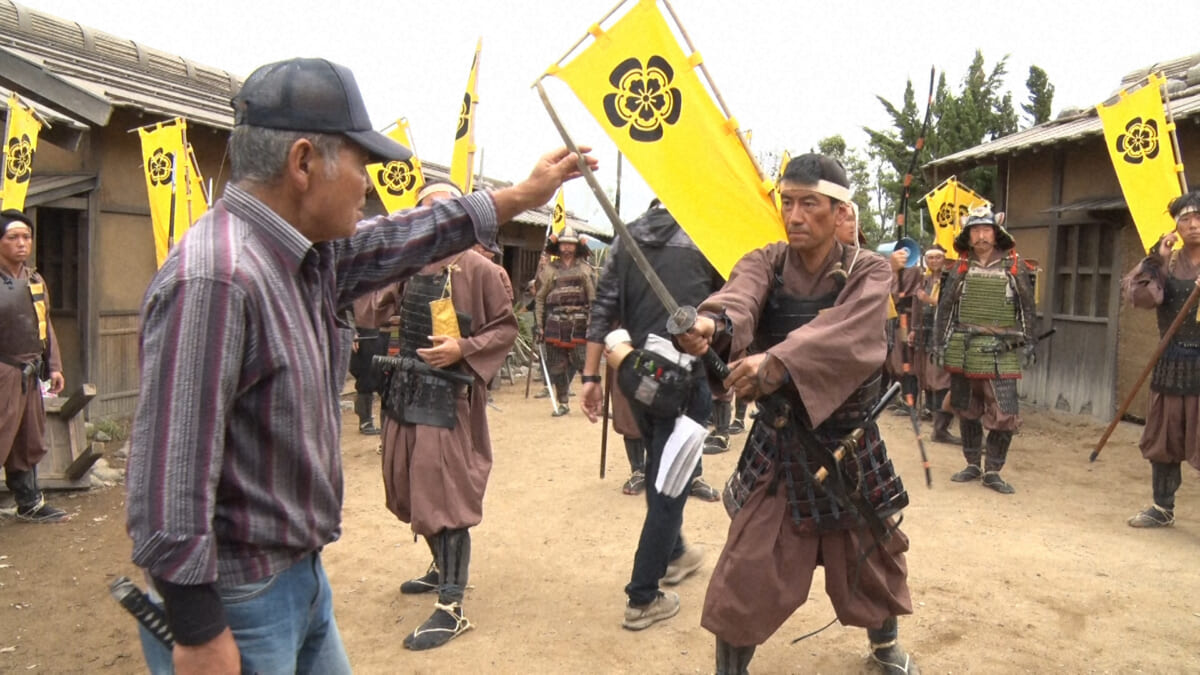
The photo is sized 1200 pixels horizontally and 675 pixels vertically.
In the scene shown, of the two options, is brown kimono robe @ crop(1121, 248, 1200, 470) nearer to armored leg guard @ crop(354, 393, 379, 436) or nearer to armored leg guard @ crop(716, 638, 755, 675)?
armored leg guard @ crop(716, 638, 755, 675)

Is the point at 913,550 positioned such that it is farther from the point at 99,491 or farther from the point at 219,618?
the point at 99,491

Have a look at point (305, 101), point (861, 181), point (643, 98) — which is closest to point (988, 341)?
point (643, 98)

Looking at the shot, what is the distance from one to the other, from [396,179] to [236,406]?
6626 mm

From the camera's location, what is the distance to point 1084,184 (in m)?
10.0

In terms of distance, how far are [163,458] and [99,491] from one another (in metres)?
6.38

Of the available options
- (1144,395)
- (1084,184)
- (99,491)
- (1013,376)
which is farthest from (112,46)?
(1144,395)

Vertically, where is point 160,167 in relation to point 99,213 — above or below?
above

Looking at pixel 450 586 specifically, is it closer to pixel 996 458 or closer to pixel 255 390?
pixel 255 390

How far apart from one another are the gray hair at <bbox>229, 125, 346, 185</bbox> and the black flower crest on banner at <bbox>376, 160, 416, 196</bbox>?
6.27 m

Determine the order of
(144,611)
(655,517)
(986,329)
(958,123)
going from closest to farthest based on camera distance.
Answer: (144,611) < (655,517) < (986,329) < (958,123)

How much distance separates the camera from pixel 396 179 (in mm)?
7832

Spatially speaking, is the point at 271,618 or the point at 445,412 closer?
the point at 271,618

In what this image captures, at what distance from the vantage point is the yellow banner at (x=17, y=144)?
229 inches

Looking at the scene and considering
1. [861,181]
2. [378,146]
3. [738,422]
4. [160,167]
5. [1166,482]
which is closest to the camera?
[378,146]
